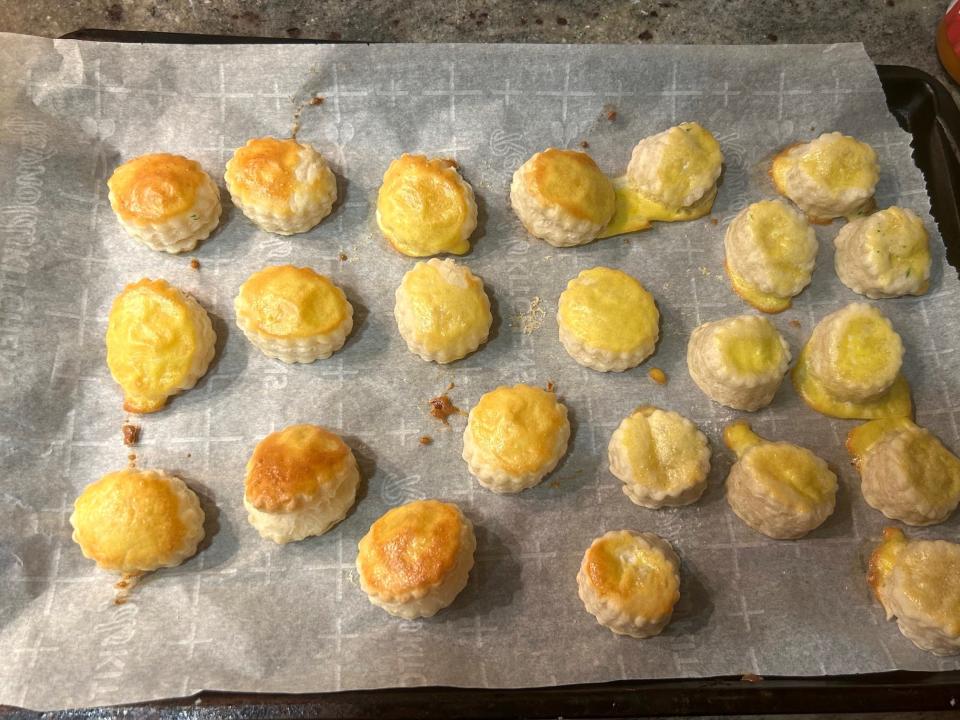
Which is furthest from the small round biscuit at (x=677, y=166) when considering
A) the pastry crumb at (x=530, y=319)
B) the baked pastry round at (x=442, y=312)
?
the baked pastry round at (x=442, y=312)

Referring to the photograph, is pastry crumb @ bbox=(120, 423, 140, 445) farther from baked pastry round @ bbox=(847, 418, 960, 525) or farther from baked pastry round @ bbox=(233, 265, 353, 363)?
baked pastry round @ bbox=(847, 418, 960, 525)

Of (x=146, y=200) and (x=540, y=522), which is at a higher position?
(x=146, y=200)

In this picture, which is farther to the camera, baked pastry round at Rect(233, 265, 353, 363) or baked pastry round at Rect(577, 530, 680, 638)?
baked pastry round at Rect(233, 265, 353, 363)

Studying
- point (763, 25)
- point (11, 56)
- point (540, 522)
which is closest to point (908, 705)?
point (540, 522)

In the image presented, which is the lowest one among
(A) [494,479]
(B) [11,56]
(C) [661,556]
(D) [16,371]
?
(C) [661,556]

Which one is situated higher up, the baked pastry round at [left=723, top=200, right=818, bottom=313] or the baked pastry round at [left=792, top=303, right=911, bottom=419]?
the baked pastry round at [left=723, top=200, right=818, bottom=313]

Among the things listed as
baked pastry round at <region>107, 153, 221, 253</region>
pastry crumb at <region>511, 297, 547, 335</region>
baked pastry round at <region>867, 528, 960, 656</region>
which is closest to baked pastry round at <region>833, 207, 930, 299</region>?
baked pastry round at <region>867, 528, 960, 656</region>

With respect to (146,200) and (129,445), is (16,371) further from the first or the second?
(146,200)
